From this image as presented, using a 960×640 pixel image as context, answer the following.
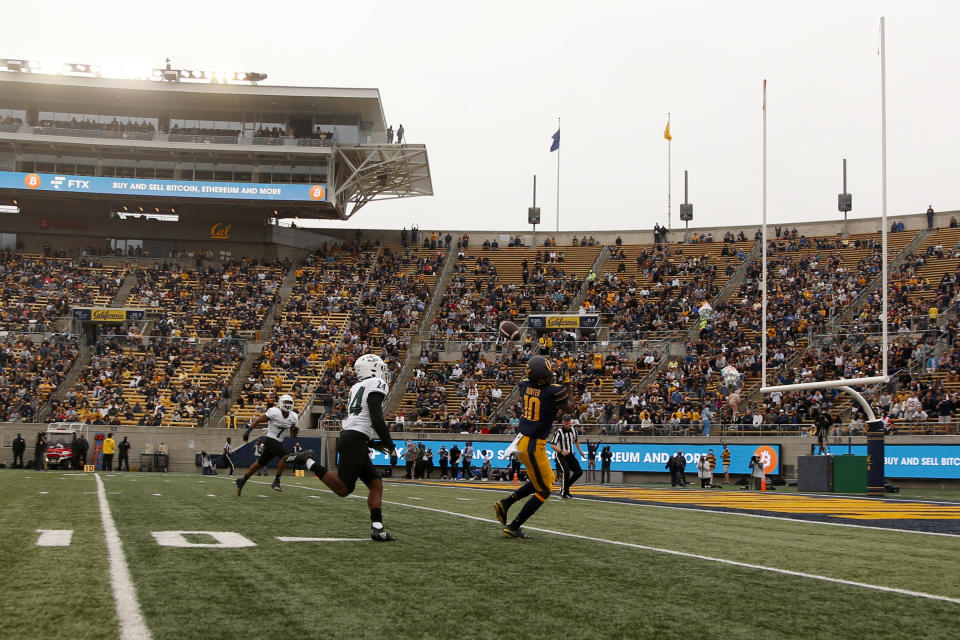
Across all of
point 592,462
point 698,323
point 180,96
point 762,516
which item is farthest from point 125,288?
point 762,516

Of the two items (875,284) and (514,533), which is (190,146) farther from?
(514,533)

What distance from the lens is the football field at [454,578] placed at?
477 cm

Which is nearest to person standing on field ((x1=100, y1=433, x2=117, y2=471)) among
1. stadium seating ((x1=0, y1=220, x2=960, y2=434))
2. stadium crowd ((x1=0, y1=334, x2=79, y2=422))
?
stadium seating ((x1=0, y1=220, x2=960, y2=434))

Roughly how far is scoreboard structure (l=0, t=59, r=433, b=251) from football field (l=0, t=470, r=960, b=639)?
38779 mm

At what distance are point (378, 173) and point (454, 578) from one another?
45660mm

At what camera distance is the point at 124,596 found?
5270mm

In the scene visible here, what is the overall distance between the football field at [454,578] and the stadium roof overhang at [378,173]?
3779 centimetres

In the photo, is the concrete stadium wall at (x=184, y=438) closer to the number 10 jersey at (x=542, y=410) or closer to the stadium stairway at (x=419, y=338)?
the stadium stairway at (x=419, y=338)

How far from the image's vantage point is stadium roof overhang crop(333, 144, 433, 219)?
1896 inches

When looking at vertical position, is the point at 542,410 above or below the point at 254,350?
below

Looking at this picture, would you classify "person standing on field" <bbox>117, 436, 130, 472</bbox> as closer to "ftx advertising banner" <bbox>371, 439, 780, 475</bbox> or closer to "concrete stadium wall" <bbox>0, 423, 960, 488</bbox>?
"concrete stadium wall" <bbox>0, 423, 960, 488</bbox>

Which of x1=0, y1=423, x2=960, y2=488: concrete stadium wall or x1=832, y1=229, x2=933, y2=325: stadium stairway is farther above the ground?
x1=832, y1=229, x2=933, y2=325: stadium stairway

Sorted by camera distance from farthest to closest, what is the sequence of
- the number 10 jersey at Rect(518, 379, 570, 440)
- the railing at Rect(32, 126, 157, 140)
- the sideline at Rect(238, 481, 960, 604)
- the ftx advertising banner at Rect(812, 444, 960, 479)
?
the railing at Rect(32, 126, 157, 140) → the ftx advertising banner at Rect(812, 444, 960, 479) → the number 10 jersey at Rect(518, 379, 570, 440) → the sideline at Rect(238, 481, 960, 604)

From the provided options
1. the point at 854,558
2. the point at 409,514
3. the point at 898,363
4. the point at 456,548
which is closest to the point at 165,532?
the point at 456,548
